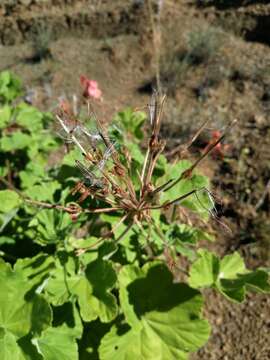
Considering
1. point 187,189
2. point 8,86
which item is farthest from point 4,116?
point 187,189

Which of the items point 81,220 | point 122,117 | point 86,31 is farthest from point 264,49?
point 81,220

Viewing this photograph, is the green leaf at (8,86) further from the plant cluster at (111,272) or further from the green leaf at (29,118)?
the plant cluster at (111,272)

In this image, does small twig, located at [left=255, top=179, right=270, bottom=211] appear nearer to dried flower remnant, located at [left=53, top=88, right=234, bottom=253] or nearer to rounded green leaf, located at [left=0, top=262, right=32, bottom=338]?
dried flower remnant, located at [left=53, top=88, right=234, bottom=253]

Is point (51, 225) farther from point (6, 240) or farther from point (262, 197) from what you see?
point (262, 197)

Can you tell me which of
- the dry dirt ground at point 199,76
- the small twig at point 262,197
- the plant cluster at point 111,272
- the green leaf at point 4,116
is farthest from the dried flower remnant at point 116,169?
the small twig at point 262,197

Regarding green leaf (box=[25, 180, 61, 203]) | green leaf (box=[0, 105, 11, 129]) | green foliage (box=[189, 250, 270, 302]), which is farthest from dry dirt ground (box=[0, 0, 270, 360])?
green leaf (box=[0, 105, 11, 129])
